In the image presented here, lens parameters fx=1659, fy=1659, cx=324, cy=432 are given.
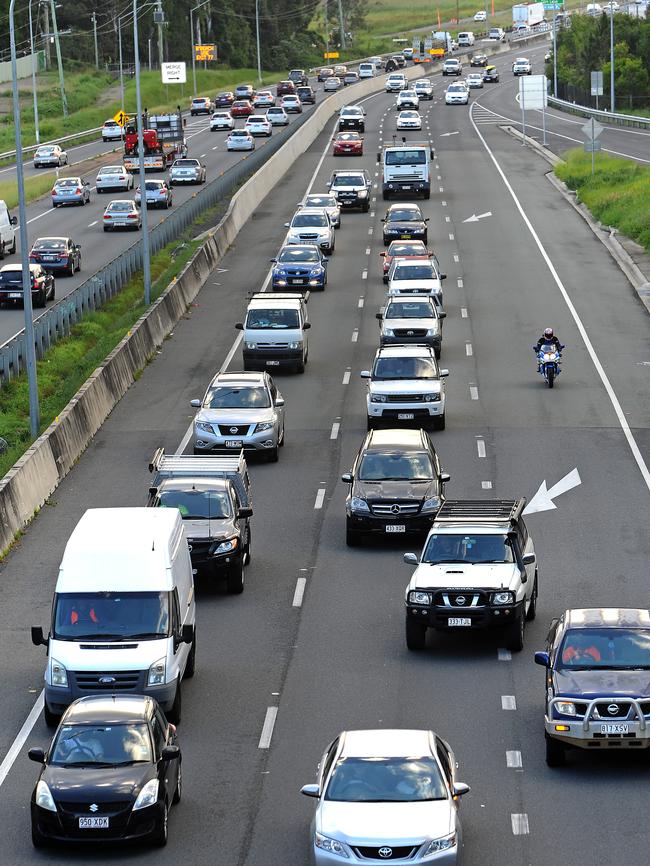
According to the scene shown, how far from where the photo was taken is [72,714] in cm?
1720

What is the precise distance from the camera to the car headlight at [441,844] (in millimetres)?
14913

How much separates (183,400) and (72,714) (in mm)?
24320

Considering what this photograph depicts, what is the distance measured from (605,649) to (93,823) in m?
6.27

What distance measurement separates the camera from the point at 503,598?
74.1ft

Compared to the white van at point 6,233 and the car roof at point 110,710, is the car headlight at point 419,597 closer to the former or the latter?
the car roof at point 110,710

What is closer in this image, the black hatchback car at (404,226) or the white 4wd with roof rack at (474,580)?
the white 4wd with roof rack at (474,580)

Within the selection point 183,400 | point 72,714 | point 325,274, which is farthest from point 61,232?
point 72,714

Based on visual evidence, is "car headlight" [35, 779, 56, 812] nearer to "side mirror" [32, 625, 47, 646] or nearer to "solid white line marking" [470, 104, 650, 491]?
"side mirror" [32, 625, 47, 646]

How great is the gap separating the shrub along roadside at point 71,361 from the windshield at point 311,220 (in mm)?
4885

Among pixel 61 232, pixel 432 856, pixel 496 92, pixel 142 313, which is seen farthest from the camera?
pixel 496 92

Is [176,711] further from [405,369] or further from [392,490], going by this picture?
[405,369]

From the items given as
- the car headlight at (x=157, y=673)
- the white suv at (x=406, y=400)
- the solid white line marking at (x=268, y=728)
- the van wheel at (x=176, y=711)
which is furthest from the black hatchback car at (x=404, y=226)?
the car headlight at (x=157, y=673)

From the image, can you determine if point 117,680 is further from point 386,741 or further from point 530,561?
point 530,561

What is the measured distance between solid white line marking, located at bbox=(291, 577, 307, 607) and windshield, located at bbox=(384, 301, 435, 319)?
2019 centimetres
